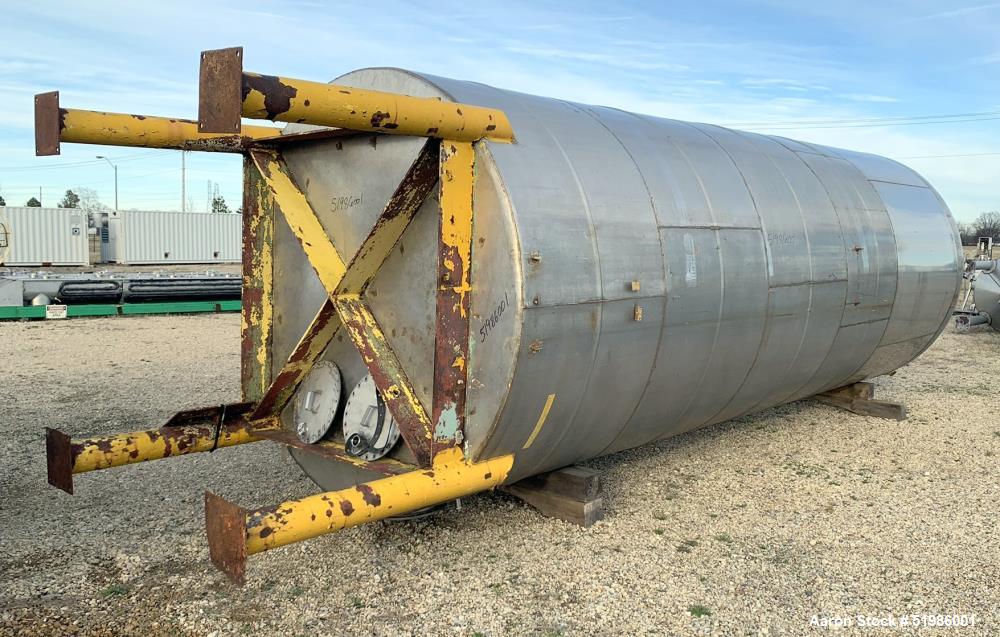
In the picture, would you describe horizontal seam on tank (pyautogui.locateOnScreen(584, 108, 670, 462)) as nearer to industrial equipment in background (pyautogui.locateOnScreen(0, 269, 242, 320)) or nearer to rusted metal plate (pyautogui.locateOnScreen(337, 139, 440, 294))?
rusted metal plate (pyautogui.locateOnScreen(337, 139, 440, 294))

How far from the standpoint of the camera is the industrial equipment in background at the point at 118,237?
82.0 ft

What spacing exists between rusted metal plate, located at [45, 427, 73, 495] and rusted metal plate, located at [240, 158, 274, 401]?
1.21 m

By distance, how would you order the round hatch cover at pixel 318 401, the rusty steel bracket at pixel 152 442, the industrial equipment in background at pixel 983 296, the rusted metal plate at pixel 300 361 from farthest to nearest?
the industrial equipment in background at pixel 983 296, the round hatch cover at pixel 318 401, the rusted metal plate at pixel 300 361, the rusty steel bracket at pixel 152 442

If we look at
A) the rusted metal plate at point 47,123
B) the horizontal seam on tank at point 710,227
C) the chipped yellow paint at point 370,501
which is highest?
the rusted metal plate at point 47,123

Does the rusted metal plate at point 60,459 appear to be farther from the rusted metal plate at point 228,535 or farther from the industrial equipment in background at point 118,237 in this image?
the industrial equipment in background at point 118,237

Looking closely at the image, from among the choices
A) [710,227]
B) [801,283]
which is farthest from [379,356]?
[801,283]

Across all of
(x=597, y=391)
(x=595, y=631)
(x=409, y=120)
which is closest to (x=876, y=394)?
(x=597, y=391)

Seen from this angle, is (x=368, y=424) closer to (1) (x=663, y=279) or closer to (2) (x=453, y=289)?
(2) (x=453, y=289)

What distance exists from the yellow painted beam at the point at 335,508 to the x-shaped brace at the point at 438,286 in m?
0.16

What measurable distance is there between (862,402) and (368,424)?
17.5ft

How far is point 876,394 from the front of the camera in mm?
8594

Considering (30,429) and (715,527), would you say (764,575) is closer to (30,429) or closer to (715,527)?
(715,527)

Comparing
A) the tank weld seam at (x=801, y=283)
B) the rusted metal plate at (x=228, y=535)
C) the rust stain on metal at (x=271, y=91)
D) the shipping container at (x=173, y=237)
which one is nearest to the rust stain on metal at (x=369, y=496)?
the rusted metal plate at (x=228, y=535)

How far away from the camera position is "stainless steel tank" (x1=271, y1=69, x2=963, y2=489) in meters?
3.75
